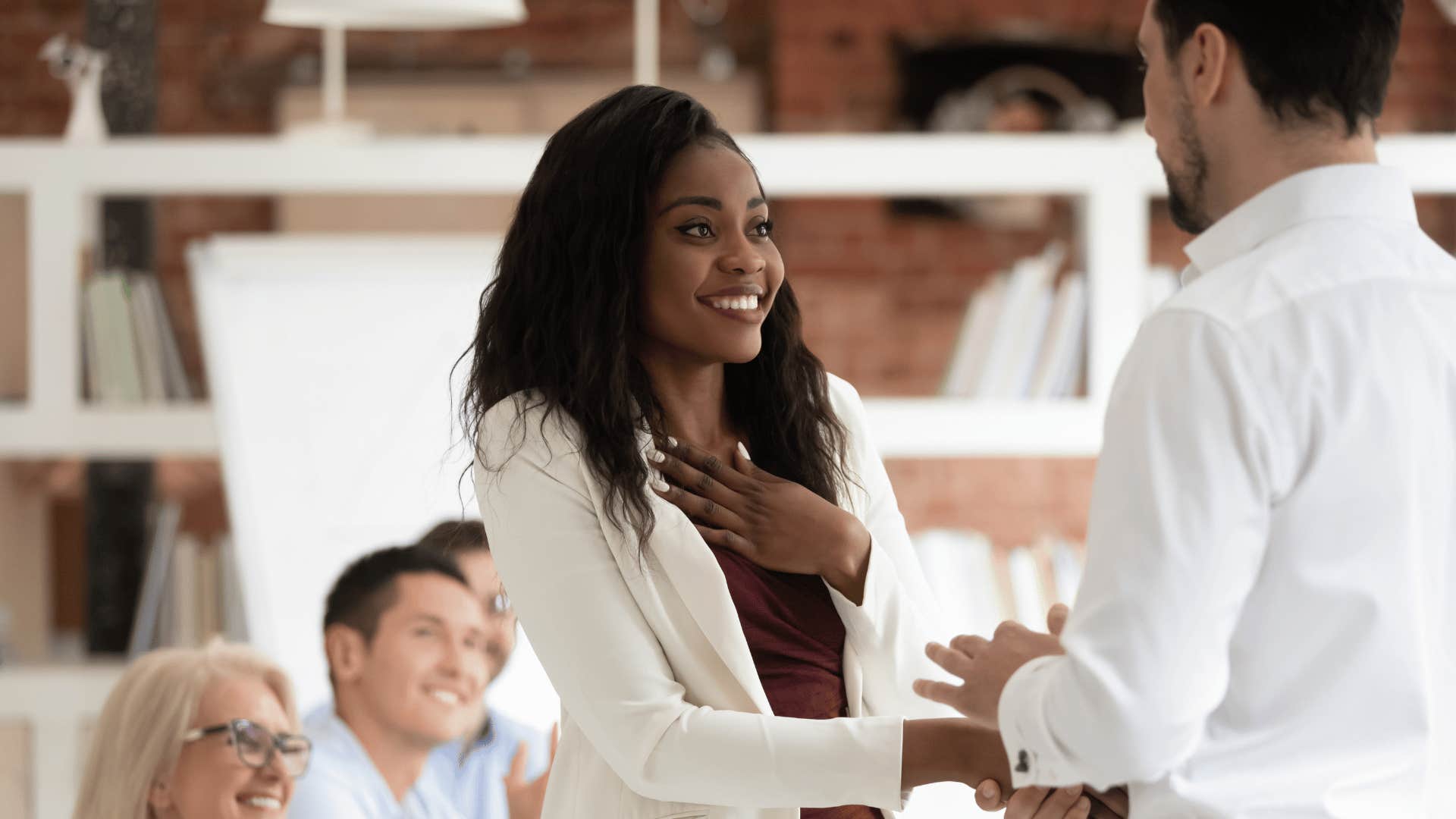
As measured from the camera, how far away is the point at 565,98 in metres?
5.53

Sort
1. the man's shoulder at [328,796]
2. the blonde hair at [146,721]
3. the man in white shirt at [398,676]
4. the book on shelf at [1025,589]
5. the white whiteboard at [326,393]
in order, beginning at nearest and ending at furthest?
the blonde hair at [146,721], the man's shoulder at [328,796], the man in white shirt at [398,676], the white whiteboard at [326,393], the book on shelf at [1025,589]

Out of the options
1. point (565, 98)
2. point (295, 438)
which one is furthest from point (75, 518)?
point (295, 438)

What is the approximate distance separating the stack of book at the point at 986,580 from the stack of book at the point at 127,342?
5.43 feet

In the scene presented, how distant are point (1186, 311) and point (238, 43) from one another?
4939 mm

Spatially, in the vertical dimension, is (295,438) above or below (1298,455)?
below

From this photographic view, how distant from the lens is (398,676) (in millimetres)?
2377

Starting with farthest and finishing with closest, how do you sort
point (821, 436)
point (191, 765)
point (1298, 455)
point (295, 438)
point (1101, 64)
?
1. point (1101, 64)
2. point (295, 438)
3. point (191, 765)
4. point (821, 436)
5. point (1298, 455)

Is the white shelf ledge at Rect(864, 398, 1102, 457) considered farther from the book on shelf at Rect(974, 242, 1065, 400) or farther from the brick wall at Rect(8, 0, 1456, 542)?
the brick wall at Rect(8, 0, 1456, 542)

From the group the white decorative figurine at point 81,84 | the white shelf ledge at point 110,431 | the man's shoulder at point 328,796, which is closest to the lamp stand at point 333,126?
the white decorative figurine at point 81,84

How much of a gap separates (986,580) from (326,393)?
1445mm

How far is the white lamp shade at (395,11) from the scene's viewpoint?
2.90 meters

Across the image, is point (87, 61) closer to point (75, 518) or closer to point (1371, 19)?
point (75, 518)

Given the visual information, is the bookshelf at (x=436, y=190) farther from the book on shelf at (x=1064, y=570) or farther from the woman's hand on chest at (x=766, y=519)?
the woman's hand on chest at (x=766, y=519)

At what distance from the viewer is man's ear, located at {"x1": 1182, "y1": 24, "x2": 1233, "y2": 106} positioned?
1139 millimetres
